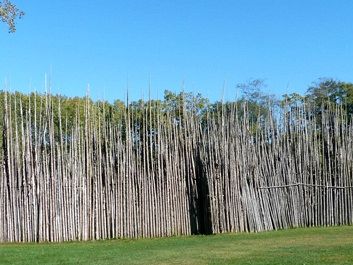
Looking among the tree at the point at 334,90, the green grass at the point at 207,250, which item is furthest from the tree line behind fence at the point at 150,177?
the tree at the point at 334,90

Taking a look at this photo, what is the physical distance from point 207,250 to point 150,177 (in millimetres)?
2727

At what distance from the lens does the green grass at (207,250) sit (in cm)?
611

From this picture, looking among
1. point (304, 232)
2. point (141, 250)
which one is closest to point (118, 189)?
point (141, 250)

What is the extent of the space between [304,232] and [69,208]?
3745 millimetres

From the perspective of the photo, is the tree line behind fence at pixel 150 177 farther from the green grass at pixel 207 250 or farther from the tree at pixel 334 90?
the tree at pixel 334 90

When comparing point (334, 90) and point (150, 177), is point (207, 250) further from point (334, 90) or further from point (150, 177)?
point (334, 90)

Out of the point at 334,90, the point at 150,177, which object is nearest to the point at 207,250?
the point at 150,177

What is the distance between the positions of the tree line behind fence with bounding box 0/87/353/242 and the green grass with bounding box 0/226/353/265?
0.47m

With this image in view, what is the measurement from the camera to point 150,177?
31.5 ft

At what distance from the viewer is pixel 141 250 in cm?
745

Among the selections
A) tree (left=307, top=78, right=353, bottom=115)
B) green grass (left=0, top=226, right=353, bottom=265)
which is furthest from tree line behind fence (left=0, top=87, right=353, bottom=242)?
tree (left=307, top=78, right=353, bottom=115)

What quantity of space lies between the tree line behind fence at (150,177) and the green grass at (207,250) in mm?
473

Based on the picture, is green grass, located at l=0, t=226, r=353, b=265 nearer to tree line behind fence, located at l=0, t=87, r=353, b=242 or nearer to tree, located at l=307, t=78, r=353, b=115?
tree line behind fence, located at l=0, t=87, r=353, b=242

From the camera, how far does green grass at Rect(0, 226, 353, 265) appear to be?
20.1ft
